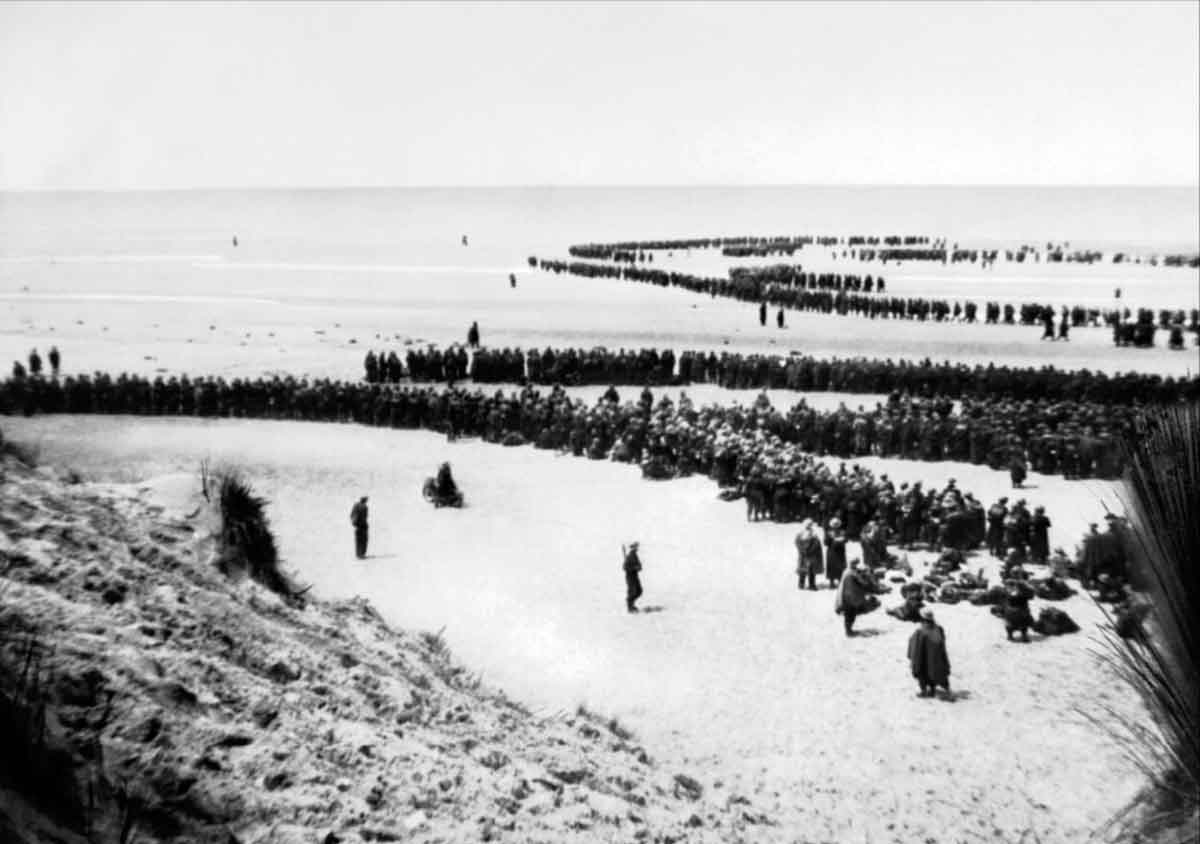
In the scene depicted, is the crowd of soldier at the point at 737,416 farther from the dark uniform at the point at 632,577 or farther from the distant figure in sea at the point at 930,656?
the distant figure in sea at the point at 930,656

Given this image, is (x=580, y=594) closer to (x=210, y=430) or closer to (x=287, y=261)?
(x=210, y=430)

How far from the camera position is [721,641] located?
12641 millimetres

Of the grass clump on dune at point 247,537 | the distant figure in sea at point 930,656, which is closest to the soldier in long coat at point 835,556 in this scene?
the distant figure in sea at point 930,656

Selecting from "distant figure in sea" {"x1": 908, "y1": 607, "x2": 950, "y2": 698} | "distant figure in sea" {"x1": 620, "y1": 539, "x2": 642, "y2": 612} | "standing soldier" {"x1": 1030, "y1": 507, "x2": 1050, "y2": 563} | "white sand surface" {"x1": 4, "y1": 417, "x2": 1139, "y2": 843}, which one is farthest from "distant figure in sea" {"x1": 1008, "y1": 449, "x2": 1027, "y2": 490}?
"distant figure in sea" {"x1": 908, "y1": 607, "x2": 950, "y2": 698}

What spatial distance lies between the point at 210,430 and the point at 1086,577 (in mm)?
20163

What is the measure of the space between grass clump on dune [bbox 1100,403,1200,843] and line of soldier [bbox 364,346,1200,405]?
79.5 ft

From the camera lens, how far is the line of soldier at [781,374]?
26188mm

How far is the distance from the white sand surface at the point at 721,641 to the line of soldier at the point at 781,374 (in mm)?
6184

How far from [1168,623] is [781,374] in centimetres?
2717

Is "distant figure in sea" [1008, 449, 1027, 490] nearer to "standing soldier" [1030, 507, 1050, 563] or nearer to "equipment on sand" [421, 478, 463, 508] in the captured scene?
"standing soldier" [1030, 507, 1050, 563]

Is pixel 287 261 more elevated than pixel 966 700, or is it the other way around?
pixel 287 261

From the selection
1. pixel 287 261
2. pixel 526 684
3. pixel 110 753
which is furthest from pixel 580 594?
pixel 287 261

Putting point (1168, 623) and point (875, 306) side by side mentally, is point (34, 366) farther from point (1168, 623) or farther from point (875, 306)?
point (875, 306)

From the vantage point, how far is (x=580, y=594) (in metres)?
14.5
